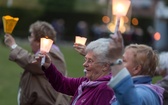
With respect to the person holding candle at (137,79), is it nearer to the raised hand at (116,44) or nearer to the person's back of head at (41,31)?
the raised hand at (116,44)

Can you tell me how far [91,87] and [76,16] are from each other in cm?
4062

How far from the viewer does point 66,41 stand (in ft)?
132

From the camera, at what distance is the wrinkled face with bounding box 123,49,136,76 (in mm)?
3871

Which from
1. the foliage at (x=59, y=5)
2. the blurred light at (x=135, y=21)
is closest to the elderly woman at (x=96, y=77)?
the foliage at (x=59, y=5)

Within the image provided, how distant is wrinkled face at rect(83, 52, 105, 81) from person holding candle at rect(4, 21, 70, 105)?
128 centimetres

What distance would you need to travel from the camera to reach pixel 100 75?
14.1ft

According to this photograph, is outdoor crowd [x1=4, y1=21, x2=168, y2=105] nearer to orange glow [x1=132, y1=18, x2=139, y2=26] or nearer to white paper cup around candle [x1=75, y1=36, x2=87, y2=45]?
white paper cup around candle [x1=75, y1=36, x2=87, y2=45]

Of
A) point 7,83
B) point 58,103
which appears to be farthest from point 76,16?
point 58,103

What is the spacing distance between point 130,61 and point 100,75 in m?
0.48

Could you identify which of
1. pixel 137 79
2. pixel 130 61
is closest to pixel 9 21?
pixel 130 61

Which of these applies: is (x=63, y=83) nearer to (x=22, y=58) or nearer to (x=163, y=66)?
(x=22, y=58)

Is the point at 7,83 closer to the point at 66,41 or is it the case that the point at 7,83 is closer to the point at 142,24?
the point at 66,41

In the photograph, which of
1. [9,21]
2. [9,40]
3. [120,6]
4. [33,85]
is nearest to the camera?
[120,6]

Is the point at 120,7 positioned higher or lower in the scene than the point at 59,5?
higher
